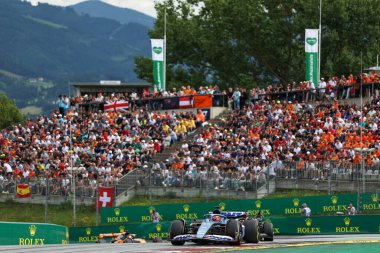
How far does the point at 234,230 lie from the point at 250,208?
38.8 ft

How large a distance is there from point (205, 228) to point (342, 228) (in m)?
9.46

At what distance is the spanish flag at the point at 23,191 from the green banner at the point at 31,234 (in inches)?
430

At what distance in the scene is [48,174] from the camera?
2073 inches

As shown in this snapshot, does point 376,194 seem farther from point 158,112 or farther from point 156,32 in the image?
point 156,32

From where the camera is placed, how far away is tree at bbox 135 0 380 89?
8200cm

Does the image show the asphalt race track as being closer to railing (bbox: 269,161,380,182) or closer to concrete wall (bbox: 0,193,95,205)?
railing (bbox: 269,161,380,182)

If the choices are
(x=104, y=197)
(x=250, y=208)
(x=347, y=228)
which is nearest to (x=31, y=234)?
(x=104, y=197)

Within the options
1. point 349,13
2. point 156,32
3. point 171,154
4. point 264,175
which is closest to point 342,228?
point 264,175

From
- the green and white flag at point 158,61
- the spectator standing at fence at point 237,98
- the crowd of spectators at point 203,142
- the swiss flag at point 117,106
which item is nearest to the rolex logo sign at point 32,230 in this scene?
the crowd of spectators at point 203,142

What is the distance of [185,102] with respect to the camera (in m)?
63.1

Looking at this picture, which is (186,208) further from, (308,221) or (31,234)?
(31,234)

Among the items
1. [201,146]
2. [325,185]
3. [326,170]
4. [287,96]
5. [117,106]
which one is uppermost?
[287,96]

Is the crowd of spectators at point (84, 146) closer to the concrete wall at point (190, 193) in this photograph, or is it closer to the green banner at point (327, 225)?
the concrete wall at point (190, 193)

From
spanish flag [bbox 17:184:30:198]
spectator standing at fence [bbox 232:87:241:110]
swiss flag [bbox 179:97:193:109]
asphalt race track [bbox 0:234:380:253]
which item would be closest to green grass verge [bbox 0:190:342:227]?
spanish flag [bbox 17:184:30:198]
